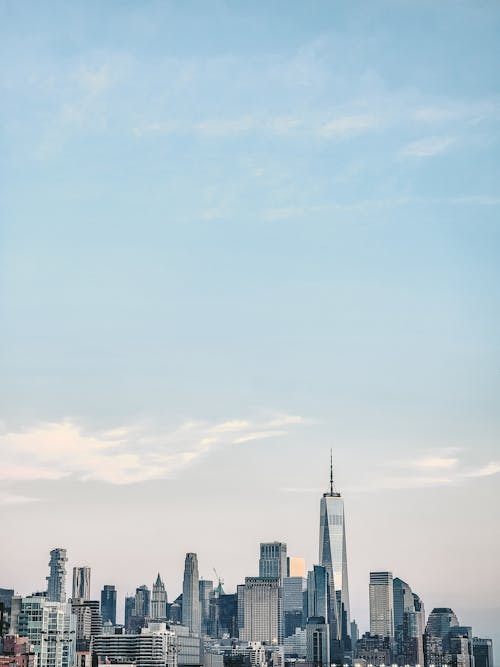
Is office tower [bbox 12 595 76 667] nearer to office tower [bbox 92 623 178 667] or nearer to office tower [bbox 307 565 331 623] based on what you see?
office tower [bbox 92 623 178 667]

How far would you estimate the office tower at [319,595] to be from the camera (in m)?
94.1

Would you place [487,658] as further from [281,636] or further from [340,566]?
[340,566]

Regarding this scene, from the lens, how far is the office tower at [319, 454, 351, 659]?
94.6 m

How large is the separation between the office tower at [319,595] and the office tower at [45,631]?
49.2 metres

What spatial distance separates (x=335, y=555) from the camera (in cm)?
10106

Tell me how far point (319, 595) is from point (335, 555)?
6014 mm

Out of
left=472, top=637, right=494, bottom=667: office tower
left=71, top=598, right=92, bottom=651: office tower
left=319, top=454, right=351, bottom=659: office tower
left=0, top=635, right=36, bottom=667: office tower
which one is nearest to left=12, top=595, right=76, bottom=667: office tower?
left=0, top=635, right=36, bottom=667: office tower

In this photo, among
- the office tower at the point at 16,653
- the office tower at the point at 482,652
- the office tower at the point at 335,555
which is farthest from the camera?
the office tower at the point at 335,555

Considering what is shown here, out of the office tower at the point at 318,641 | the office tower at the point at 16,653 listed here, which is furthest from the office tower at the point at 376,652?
the office tower at the point at 16,653

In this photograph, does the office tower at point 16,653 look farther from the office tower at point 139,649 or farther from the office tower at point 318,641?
the office tower at point 318,641

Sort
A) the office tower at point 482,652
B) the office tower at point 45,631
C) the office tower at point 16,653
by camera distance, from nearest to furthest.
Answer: the office tower at point 16,653 < the office tower at point 45,631 < the office tower at point 482,652

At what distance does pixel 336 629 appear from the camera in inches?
3568

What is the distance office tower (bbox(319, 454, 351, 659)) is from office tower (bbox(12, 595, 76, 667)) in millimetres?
47742

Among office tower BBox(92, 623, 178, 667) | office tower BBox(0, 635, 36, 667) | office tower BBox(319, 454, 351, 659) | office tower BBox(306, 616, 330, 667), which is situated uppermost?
office tower BBox(319, 454, 351, 659)
